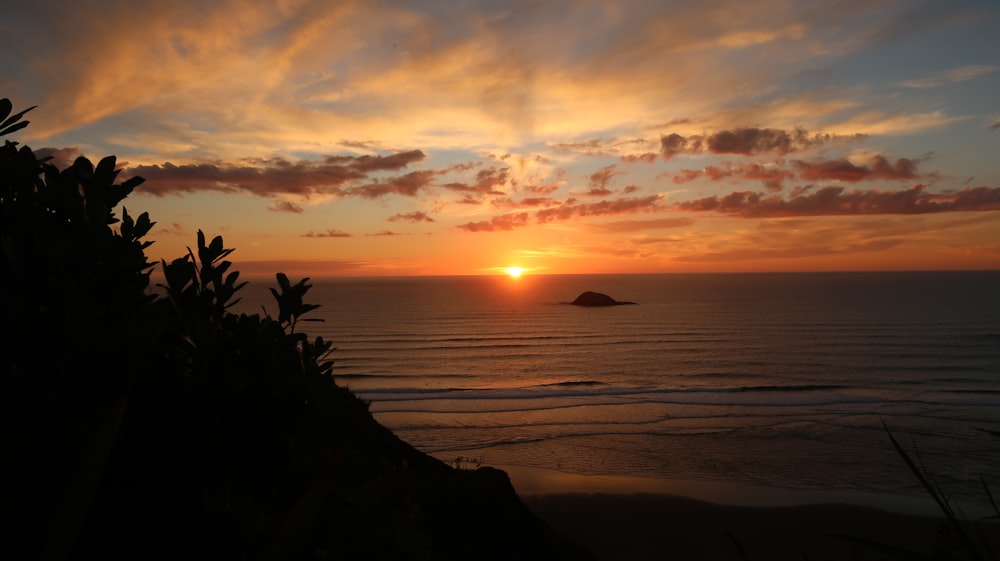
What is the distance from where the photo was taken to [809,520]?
13.6 meters

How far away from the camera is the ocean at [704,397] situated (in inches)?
746

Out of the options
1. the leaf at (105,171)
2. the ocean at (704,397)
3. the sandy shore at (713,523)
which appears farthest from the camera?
the ocean at (704,397)

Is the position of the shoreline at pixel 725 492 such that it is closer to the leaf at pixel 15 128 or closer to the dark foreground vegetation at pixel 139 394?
the dark foreground vegetation at pixel 139 394

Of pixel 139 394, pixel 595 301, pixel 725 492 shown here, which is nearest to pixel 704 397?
pixel 725 492

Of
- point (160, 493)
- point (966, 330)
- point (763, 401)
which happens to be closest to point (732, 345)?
point (763, 401)

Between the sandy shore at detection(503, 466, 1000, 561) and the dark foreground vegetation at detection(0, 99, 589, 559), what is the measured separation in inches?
371

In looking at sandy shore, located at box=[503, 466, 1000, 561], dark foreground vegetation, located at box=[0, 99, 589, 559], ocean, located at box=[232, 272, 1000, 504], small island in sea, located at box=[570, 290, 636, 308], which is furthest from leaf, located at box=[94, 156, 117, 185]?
small island in sea, located at box=[570, 290, 636, 308]

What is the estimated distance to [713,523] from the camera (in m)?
13.4

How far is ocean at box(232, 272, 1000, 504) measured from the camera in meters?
19.0

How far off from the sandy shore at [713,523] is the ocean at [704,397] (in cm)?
182

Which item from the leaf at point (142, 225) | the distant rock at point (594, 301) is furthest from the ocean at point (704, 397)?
the distant rock at point (594, 301)

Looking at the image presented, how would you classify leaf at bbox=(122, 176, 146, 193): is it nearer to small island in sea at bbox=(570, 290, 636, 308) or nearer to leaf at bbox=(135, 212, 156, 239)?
leaf at bbox=(135, 212, 156, 239)

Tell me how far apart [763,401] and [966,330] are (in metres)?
42.6

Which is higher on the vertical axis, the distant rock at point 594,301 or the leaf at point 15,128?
the leaf at point 15,128
